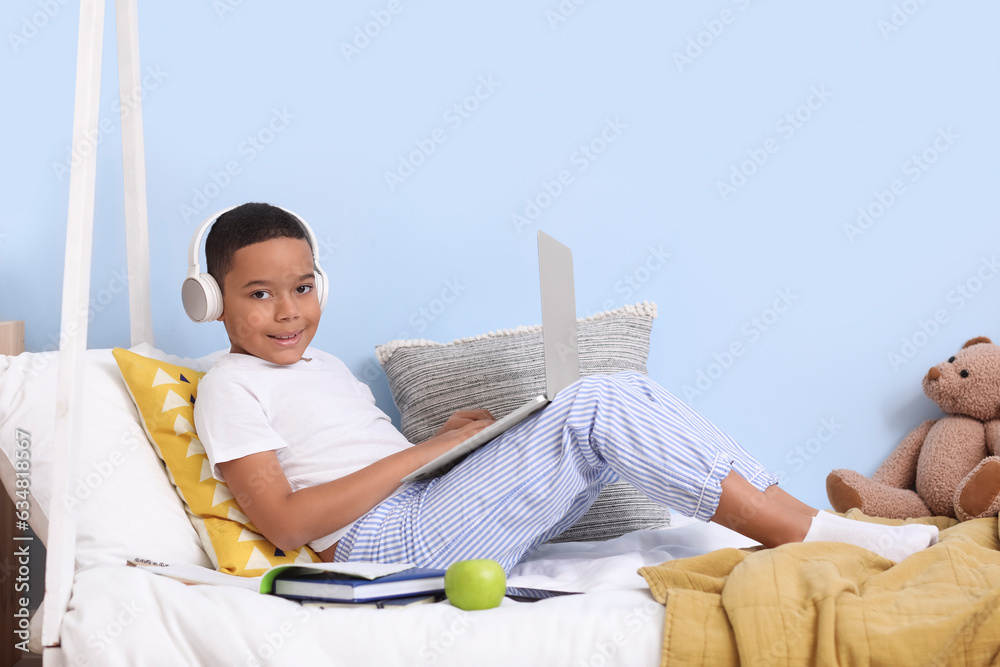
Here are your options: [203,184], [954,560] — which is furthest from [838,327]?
[203,184]

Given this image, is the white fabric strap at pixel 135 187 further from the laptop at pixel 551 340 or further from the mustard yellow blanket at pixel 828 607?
the mustard yellow blanket at pixel 828 607

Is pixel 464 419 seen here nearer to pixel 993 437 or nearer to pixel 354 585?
pixel 354 585

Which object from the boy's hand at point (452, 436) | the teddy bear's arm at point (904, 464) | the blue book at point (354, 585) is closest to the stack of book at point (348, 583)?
the blue book at point (354, 585)

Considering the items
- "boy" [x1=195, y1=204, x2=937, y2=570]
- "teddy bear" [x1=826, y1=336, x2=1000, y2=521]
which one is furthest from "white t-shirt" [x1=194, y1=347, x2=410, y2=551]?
"teddy bear" [x1=826, y1=336, x2=1000, y2=521]

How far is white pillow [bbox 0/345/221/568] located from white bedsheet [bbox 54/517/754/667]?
192 millimetres

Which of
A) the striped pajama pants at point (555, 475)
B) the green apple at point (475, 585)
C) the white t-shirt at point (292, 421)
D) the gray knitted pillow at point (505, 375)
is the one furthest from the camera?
the gray knitted pillow at point (505, 375)

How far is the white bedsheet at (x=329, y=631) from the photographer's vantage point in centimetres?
86

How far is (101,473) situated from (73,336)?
10.5 inches

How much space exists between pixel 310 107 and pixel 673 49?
2.56ft

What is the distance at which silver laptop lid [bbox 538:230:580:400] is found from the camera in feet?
3.44

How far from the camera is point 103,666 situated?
86 centimetres

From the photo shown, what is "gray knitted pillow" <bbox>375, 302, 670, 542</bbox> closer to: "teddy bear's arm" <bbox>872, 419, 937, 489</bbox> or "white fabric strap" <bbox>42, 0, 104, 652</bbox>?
"teddy bear's arm" <bbox>872, 419, 937, 489</bbox>

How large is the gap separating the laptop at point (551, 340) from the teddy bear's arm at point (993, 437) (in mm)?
914

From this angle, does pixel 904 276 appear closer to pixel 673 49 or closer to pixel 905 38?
pixel 905 38
